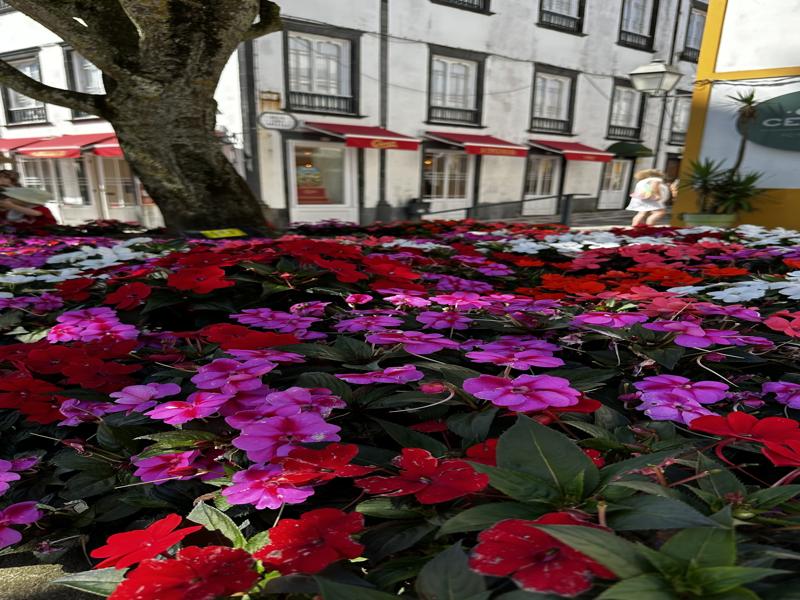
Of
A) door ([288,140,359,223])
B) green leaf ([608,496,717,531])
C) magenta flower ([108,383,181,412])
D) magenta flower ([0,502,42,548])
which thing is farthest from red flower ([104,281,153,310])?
door ([288,140,359,223])

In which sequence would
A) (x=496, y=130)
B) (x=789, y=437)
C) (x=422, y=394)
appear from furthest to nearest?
(x=496, y=130) → (x=422, y=394) → (x=789, y=437)

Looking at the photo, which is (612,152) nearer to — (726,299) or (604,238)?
(604,238)

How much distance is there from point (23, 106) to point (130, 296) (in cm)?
1933

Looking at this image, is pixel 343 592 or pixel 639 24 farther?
pixel 639 24

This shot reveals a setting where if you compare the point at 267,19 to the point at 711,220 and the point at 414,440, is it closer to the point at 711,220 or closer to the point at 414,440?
the point at 414,440

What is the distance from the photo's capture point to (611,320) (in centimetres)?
108

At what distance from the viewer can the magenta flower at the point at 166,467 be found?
646 mm

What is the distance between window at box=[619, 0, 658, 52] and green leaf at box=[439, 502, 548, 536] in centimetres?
2154

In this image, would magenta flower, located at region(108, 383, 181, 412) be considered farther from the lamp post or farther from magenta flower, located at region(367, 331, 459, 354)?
the lamp post

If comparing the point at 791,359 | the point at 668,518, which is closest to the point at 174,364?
the point at 668,518

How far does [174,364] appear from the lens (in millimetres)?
997

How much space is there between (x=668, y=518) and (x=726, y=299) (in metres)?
1.27

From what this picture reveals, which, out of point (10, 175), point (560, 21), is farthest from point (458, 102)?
point (10, 175)

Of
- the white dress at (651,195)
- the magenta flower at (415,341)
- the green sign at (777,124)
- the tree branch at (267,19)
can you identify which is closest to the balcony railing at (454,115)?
the white dress at (651,195)
